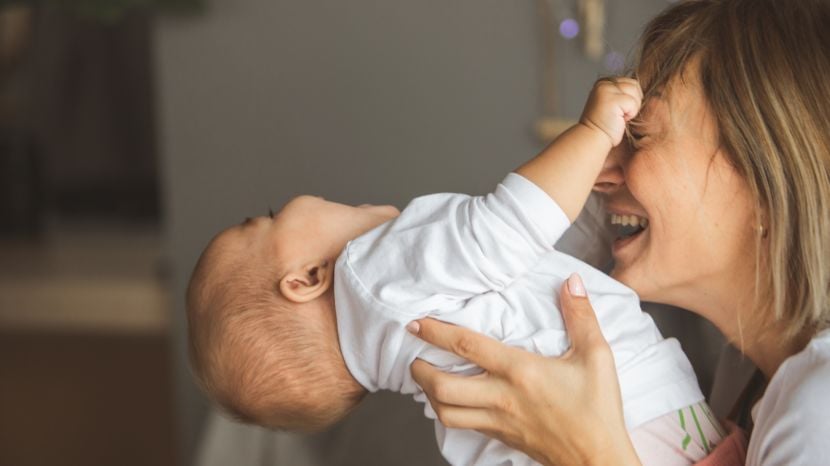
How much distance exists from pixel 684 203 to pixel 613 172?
0.12 metres

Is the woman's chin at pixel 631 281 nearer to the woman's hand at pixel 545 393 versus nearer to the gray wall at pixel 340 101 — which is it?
the woman's hand at pixel 545 393

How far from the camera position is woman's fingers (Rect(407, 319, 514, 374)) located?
3.72ft

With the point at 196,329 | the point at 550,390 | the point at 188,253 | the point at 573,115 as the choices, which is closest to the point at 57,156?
the point at 188,253

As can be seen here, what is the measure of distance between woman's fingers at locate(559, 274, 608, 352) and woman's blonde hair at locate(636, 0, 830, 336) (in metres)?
0.25

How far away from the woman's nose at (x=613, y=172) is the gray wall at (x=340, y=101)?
47.6 inches

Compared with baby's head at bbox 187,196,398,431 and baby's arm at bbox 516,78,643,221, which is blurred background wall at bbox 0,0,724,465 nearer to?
baby's head at bbox 187,196,398,431

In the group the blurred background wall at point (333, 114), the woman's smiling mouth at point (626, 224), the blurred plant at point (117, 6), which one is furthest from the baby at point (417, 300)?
the blurred plant at point (117, 6)

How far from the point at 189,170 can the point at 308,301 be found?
6.07ft

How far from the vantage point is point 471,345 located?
1132 millimetres

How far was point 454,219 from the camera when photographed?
1.12 metres

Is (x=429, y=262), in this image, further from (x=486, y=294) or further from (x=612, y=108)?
(x=612, y=108)

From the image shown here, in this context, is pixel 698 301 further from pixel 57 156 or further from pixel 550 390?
pixel 57 156

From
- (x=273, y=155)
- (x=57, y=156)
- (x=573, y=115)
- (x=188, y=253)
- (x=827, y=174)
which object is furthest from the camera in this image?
(x=57, y=156)

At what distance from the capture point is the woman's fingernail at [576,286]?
1.13 meters
